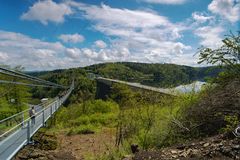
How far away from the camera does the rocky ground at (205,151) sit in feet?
16.8

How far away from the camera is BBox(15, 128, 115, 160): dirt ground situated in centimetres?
1214

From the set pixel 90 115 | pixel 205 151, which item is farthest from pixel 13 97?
pixel 205 151

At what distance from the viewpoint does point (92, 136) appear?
18.0 meters

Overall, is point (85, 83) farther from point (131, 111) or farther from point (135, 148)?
point (135, 148)

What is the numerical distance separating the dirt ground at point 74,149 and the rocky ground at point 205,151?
4.99 m

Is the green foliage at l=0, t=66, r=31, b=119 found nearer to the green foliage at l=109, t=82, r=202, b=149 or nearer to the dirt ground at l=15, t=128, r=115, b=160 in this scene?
the dirt ground at l=15, t=128, r=115, b=160

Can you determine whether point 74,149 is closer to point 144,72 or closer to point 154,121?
point 154,121

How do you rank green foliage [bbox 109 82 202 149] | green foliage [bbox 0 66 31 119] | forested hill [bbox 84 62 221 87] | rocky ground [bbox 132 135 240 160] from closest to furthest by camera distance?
rocky ground [bbox 132 135 240 160] < green foliage [bbox 109 82 202 149] < green foliage [bbox 0 66 31 119] < forested hill [bbox 84 62 221 87]

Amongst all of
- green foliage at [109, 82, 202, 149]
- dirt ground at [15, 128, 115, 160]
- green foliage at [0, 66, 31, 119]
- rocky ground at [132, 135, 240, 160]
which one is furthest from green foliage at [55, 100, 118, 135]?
rocky ground at [132, 135, 240, 160]

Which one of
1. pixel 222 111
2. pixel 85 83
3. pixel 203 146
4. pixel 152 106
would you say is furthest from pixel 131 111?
pixel 85 83

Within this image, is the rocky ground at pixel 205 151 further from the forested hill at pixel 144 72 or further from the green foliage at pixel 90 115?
the forested hill at pixel 144 72

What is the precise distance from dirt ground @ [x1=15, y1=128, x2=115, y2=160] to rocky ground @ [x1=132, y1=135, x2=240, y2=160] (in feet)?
16.4

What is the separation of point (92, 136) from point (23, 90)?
959 cm

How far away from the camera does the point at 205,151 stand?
551 centimetres
